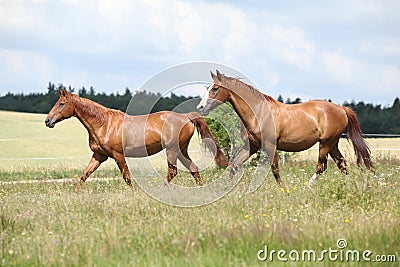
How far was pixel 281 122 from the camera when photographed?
10898 millimetres

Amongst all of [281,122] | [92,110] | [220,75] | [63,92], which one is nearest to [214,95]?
[220,75]

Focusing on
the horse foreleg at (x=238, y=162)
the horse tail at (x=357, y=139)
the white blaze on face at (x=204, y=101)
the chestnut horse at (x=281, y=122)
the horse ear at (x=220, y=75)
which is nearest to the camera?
the white blaze on face at (x=204, y=101)

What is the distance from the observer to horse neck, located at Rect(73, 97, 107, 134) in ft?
37.6

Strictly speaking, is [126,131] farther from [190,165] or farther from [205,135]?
[205,135]

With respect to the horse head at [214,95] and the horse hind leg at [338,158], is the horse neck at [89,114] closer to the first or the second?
the horse head at [214,95]

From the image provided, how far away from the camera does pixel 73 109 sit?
1159 cm

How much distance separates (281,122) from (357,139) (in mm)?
2348

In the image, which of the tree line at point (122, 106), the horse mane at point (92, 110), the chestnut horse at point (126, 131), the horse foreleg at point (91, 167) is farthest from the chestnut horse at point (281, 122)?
the tree line at point (122, 106)

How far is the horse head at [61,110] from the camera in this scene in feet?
37.7

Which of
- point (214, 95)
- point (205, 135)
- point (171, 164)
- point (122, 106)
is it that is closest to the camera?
point (214, 95)

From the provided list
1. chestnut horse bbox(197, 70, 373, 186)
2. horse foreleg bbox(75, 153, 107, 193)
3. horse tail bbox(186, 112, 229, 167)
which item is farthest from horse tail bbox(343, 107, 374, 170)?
horse foreleg bbox(75, 153, 107, 193)

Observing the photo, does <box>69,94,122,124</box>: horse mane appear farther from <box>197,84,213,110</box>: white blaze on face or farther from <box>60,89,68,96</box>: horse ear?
<box>197,84,213,110</box>: white blaze on face

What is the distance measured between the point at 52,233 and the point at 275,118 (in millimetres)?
5536

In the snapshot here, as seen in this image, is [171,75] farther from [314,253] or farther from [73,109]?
[314,253]
